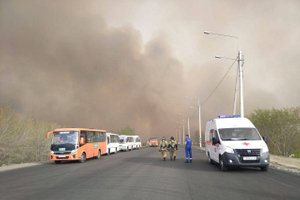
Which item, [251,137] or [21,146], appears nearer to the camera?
[251,137]

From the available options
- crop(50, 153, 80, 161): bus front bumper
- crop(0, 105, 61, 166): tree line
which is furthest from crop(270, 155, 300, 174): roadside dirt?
crop(0, 105, 61, 166): tree line

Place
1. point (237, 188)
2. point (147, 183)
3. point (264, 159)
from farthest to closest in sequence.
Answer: point (264, 159), point (147, 183), point (237, 188)

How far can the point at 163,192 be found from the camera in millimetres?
7918

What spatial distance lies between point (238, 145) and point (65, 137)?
12.9 m

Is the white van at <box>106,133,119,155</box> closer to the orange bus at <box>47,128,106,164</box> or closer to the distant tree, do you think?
the orange bus at <box>47,128,106,164</box>

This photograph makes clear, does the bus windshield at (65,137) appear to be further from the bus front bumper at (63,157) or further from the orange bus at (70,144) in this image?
the bus front bumper at (63,157)

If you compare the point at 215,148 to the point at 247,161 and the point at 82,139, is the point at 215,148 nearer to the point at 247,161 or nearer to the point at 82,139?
the point at 247,161

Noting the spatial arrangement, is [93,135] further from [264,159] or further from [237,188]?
[237,188]

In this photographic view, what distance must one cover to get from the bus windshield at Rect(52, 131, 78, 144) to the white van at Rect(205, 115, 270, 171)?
34.7ft

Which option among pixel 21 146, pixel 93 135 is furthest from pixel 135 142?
pixel 21 146

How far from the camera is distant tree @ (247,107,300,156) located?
40.0 metres

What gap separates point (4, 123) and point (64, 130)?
4.22 meters

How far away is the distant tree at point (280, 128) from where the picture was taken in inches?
1574

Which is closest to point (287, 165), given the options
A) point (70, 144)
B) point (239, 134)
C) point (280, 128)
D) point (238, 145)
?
point (239, 134)
